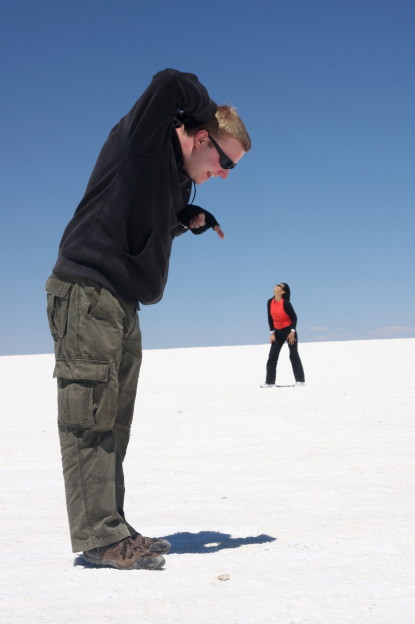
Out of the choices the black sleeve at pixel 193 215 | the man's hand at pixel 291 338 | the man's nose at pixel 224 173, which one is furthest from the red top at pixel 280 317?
the man's nose at pixel 224 173

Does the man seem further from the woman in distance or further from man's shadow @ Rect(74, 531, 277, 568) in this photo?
the woman in distance

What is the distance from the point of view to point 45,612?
242 cm

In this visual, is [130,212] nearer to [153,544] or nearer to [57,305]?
[57,305]

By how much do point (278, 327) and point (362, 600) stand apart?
1033 centimetres

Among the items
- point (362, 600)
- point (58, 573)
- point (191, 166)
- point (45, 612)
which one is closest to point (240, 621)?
point (362, 600)

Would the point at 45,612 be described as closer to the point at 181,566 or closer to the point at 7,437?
the point at 181,566

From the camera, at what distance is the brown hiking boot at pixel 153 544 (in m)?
3.03

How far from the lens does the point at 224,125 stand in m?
2.98

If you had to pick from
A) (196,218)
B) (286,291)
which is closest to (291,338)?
(286,291)

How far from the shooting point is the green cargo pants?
296 cm

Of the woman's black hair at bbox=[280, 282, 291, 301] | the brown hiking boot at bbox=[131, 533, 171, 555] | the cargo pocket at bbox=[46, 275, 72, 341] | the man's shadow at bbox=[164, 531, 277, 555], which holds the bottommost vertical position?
the man's shadow at bbox=[164, 531, 277, 555]

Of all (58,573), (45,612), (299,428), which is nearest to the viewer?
(45,612)

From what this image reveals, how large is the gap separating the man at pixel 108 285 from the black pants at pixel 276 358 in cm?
891

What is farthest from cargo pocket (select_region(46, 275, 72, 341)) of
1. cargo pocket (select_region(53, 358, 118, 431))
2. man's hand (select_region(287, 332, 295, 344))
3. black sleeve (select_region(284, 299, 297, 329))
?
black sleeve (select_region(284, 299, 297, 329))
